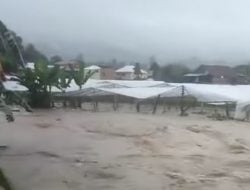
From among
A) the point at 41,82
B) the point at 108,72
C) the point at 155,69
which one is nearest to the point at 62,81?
the point at 41,82

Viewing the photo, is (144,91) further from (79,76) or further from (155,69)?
(155,69)

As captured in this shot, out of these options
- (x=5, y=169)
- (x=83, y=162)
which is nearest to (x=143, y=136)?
(x=83, y=162)

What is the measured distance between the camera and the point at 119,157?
994 centimetres

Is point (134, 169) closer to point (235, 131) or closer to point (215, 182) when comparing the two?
point (215, 182)

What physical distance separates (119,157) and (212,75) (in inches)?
1599

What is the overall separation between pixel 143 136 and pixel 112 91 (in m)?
13.5

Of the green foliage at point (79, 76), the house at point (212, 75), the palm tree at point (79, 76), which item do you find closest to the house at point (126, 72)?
the house at point (212, 75)

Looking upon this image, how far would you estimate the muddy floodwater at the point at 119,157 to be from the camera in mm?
7773

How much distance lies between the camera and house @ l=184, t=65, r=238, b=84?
47406 millimetres

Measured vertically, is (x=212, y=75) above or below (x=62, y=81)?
below

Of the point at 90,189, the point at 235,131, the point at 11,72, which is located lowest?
the point at 235,131

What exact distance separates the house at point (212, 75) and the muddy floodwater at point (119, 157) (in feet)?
106

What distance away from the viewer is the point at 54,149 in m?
10.2

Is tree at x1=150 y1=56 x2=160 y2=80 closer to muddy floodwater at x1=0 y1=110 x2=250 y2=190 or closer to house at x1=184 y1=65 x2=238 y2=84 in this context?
house at x1=184 y1=65 x2=238 y2=84
